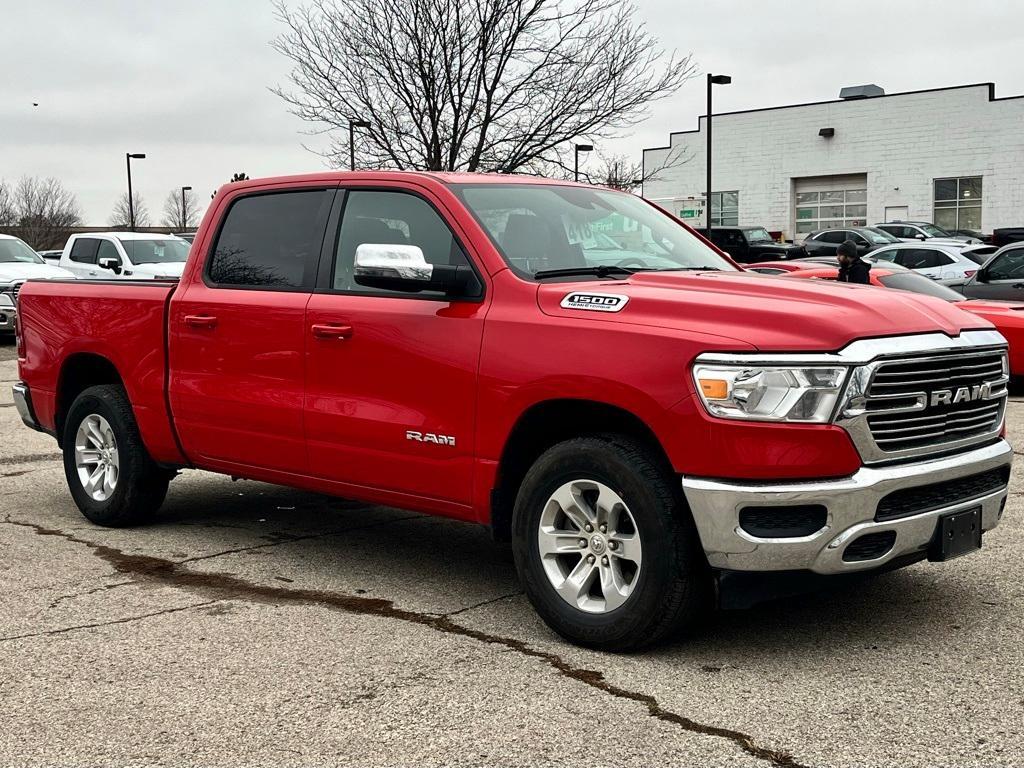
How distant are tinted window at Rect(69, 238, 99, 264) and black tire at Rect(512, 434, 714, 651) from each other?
1988 centimetres

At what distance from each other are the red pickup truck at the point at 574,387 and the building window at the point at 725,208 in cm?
4940

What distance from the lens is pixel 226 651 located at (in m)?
4.78

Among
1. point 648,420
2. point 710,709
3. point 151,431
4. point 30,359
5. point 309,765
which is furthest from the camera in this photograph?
point 30,359

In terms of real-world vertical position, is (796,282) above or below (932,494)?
above

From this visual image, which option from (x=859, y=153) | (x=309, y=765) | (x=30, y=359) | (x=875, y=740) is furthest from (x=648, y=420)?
(x=859, y=153)

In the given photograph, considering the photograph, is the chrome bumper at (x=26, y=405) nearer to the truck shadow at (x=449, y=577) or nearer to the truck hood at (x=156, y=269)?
the truck shadow at (x=449, y=577)

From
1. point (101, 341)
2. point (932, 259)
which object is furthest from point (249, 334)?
point (932, 259)

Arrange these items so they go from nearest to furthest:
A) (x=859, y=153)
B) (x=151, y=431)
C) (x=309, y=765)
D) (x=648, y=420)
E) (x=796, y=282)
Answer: (x=309, y=765) < (x=648, y=420) < (x=796, y=282) < (x=151, y=431) < (x=859, y=153)

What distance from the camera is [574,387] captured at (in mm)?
4758

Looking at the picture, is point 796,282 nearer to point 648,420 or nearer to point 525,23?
point 648,420

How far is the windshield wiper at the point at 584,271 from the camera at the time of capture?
5.28m

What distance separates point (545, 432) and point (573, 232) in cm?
103

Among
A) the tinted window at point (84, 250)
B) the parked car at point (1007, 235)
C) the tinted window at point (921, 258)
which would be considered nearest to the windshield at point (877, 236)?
the parked car at point (1007, 235)

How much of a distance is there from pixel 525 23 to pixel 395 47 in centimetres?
A: 309
